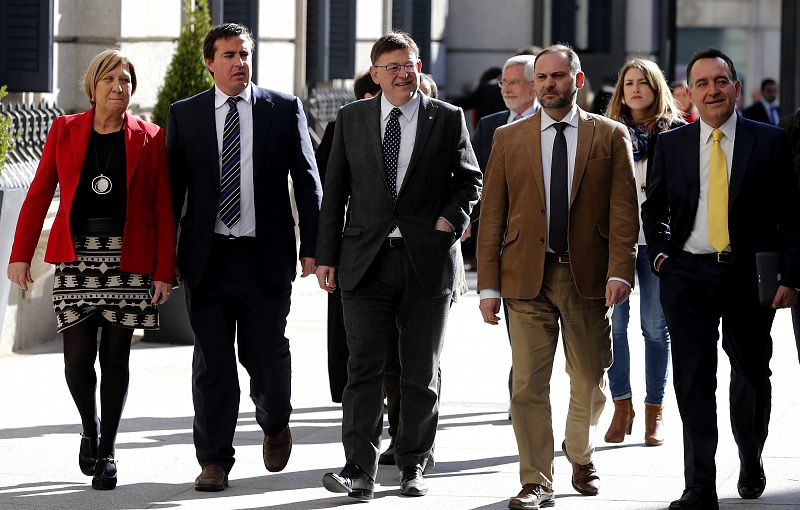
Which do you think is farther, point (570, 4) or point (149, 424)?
point (570, 4)

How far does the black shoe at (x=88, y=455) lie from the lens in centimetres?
723

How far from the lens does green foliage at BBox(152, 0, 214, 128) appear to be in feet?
37.5

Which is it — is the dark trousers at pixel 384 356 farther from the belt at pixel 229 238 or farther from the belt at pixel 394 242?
the belt at pixel 229 238

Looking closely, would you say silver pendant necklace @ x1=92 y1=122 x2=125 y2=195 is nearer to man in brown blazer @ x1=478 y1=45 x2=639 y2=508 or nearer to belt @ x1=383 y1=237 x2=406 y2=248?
belt @ x1=383 y1=237 x2=406 y2=248

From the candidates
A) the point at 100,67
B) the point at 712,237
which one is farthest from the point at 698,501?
the point at 100,67

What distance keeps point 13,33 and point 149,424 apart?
12.4 feet

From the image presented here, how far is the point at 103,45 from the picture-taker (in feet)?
39.5

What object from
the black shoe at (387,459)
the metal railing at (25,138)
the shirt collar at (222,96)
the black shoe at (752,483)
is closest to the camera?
the black shoe at (752,483)

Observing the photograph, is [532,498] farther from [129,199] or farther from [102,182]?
[102,182]

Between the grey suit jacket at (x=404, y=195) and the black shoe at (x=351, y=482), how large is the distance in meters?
0.75

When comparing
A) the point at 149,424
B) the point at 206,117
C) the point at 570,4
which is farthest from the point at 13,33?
the point at 570,4

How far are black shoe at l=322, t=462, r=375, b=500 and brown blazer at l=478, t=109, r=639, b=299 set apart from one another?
0.91 m

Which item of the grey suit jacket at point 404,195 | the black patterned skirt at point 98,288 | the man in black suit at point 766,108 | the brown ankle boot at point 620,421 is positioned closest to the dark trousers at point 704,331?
the grey suit jacket at point 404,195

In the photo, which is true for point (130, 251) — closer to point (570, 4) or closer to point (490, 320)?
point (490, 320)
